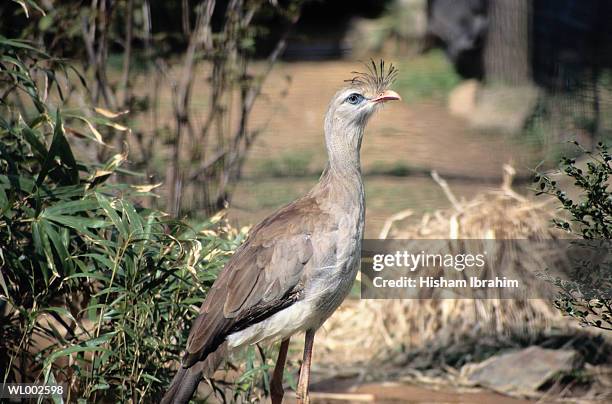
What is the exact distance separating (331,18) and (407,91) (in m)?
2.30

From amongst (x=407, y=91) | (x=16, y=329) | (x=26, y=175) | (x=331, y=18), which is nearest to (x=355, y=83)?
(x=26, y=175)

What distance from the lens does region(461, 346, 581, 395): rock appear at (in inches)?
155

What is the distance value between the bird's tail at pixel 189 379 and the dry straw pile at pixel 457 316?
1.43 metres

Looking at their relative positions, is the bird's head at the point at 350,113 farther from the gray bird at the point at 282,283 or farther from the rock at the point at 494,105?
the rock at the point at 494,105

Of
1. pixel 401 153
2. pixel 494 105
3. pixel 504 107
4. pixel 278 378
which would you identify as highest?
pixel 278 378

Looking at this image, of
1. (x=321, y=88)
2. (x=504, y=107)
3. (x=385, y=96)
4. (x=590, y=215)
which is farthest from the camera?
(x=321, y=88)

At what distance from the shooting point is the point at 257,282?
289 centimetres

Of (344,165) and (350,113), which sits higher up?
(350,113)

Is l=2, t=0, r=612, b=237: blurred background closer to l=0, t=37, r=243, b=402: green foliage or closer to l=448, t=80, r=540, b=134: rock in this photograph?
l=448, t=80, r=540, b=134: rock

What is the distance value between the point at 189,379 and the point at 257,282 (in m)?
0.35

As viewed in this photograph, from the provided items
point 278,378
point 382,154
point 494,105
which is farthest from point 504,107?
point 278,378

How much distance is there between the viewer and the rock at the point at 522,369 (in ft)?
12.9

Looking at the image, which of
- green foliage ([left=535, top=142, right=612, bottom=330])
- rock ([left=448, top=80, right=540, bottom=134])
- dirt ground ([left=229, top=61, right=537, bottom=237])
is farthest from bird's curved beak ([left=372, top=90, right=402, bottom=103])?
rock ([left=448, top=80, right=540, bottom=134])

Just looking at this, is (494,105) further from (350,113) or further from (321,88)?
(350,113)
